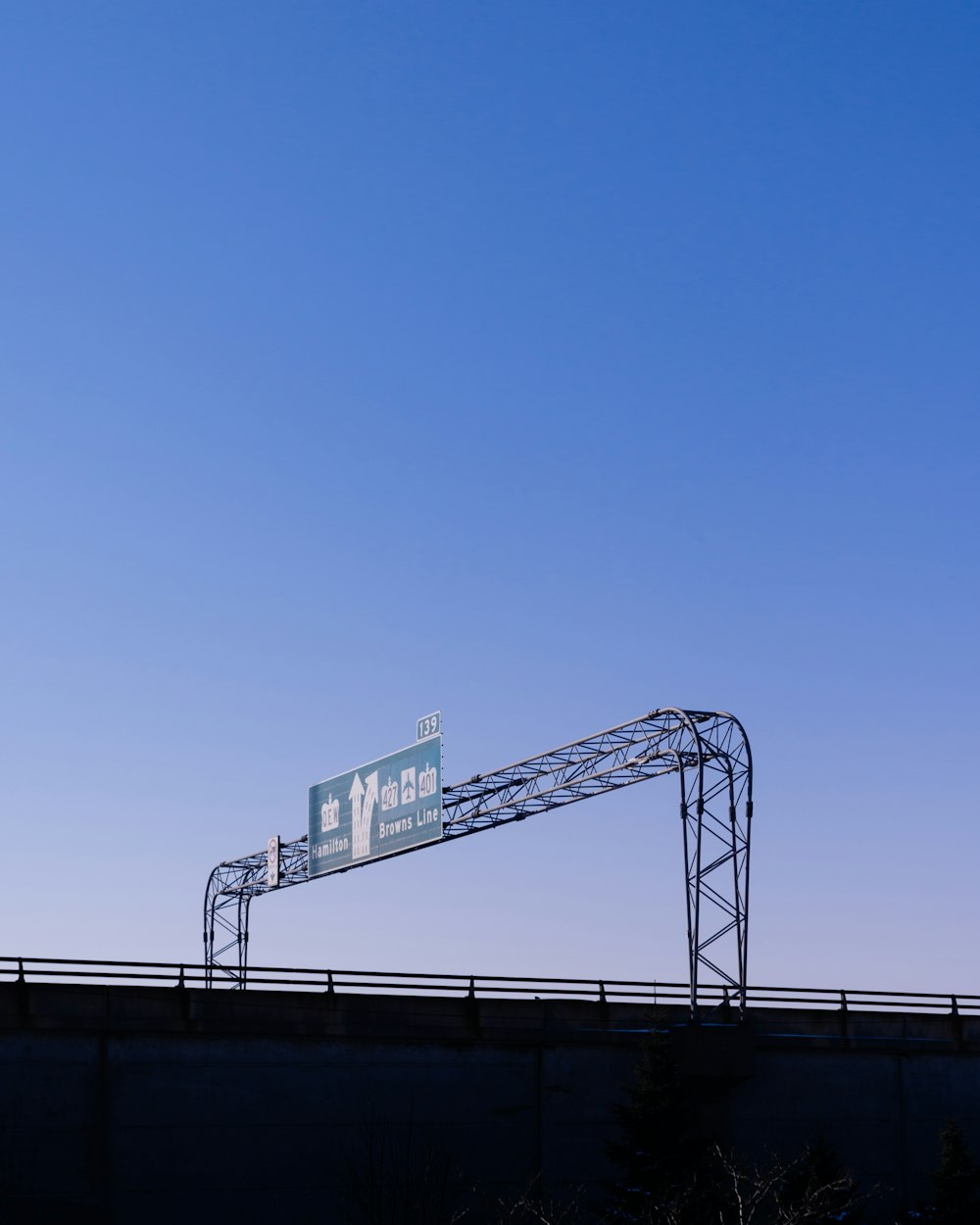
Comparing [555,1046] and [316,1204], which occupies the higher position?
[555,1046]

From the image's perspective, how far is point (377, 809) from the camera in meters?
48.9

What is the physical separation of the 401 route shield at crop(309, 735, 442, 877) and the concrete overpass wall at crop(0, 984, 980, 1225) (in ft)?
46.2

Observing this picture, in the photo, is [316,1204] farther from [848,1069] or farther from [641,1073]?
[848,1069]

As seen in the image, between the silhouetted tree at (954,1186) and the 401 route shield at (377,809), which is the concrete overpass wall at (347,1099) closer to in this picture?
the silhouetted tree at (954,1186)

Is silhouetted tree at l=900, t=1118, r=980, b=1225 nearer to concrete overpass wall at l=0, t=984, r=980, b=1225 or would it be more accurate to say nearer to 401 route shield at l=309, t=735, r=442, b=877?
concrete overpass wall at l=0, t=984, r=980, b=1225

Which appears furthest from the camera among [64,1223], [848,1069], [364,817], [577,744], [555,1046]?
[364,817]

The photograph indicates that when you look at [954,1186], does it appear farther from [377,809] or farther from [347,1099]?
[377,809]

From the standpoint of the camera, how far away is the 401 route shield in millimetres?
46125

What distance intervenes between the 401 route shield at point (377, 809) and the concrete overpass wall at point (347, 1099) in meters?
14.1

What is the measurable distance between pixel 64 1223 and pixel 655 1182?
1071cm

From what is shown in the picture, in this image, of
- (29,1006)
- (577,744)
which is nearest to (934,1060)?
(577,744)

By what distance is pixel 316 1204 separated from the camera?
2917cm

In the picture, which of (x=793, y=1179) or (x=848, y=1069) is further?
(x=848, y=1069)

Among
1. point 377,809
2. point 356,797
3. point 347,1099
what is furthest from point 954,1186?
point 356,797
